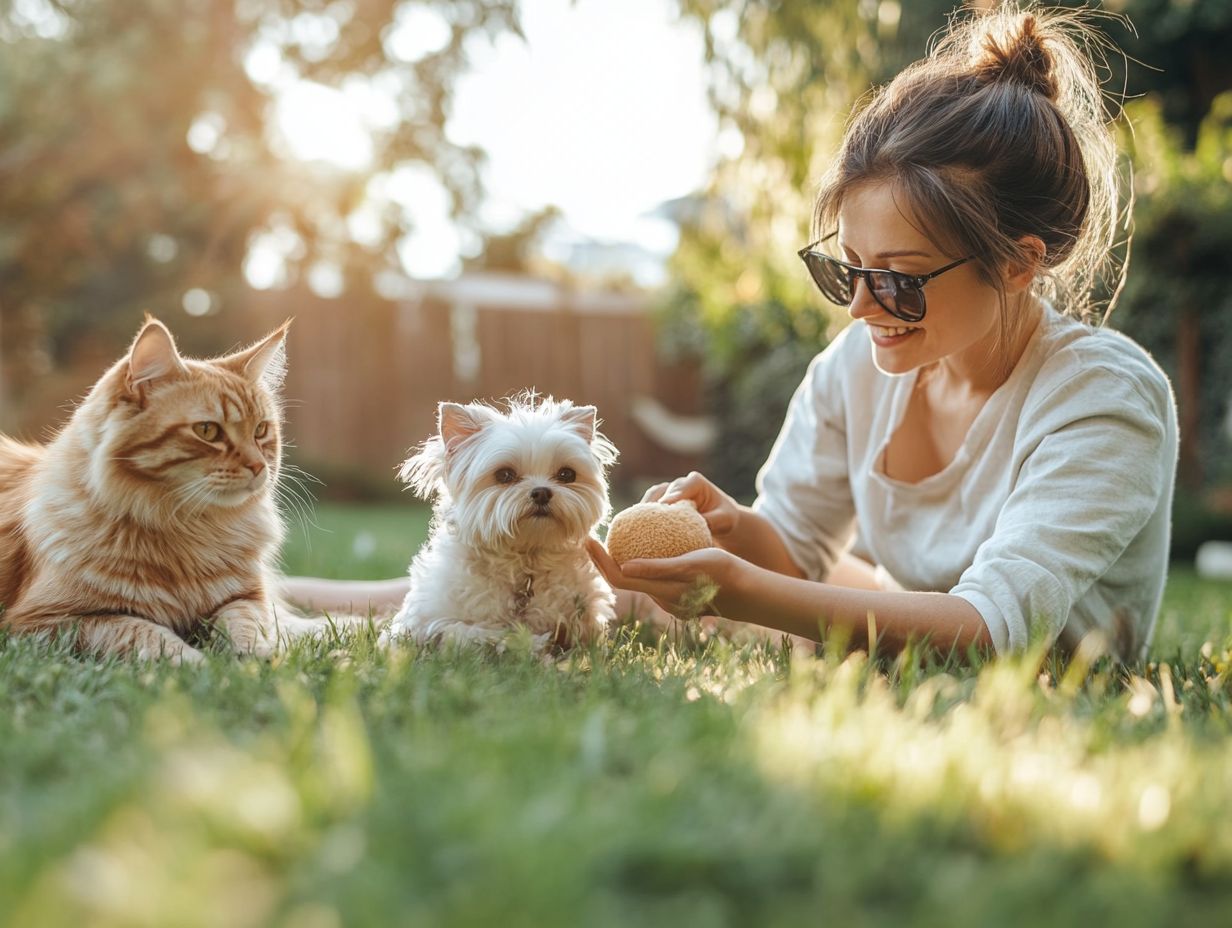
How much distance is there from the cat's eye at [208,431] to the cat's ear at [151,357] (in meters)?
0.16

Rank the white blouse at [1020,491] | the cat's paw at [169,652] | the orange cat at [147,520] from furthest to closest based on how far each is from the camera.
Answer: the orange cat at [147,520], the white blouse at [1020,491], the cat's paw at [169,652]

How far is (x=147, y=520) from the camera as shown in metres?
2.82

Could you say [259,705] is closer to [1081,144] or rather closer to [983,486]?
[983,486]

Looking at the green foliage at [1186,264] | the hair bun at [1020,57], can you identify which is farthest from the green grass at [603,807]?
the green foliage at [1186,264]

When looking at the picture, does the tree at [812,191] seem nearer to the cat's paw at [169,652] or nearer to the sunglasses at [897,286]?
the sunglasses at [897,286]

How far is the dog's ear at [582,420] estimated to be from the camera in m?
3.00

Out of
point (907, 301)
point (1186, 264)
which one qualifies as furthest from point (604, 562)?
point (1186, 264)

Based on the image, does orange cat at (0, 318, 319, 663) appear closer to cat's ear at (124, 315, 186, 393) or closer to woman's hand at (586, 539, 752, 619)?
cat's ear at (124, 315, 186, 393)

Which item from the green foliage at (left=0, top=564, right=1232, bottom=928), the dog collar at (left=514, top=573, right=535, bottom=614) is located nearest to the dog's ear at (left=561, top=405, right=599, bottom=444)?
A: the dog collar at (left=514, top=573, right=535, bottom=614)

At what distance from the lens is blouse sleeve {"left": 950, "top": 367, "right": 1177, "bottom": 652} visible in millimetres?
2545

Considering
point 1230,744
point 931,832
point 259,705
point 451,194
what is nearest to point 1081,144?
point 1230,744

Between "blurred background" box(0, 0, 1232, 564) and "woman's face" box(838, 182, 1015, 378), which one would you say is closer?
"woman's face" box(838, 182, 1015, 378)

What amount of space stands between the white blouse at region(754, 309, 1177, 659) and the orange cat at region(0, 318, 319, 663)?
1.71 m

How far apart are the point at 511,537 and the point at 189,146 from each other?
12.8m
